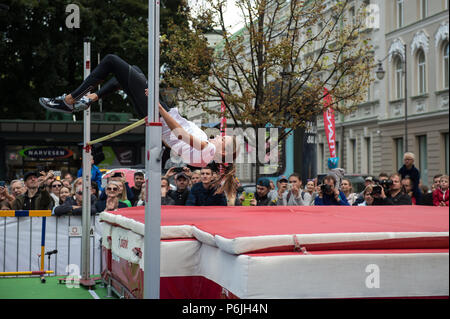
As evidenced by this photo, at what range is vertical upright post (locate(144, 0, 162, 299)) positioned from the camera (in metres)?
3.98

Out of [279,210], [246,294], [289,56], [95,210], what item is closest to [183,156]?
[279,210]

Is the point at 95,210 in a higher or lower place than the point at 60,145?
lower

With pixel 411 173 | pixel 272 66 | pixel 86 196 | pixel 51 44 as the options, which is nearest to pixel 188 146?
pixel 86 196

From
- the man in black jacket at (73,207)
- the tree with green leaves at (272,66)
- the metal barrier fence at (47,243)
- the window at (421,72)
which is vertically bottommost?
the metal barrier fence at (47,243)

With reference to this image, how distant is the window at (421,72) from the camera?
32.0 meters

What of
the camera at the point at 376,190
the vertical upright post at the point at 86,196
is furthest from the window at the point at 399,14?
the vertical upright post at the point at 86,196

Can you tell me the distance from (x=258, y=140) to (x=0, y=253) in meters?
6.15

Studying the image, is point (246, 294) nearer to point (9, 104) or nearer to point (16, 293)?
point (16, 293)

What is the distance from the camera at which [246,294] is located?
3.64 metres

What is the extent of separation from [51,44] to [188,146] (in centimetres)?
2257

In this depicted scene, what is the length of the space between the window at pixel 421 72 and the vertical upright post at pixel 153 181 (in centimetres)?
2987

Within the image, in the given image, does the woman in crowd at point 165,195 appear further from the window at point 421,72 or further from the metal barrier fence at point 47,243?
the window at point 421,72

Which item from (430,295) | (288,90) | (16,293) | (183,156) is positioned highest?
(288,90)

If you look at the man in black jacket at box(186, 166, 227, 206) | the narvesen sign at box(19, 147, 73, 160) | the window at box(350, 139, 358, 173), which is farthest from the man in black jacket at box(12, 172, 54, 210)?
the window at box(350, 139, 358, 173)
